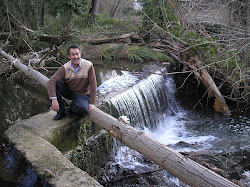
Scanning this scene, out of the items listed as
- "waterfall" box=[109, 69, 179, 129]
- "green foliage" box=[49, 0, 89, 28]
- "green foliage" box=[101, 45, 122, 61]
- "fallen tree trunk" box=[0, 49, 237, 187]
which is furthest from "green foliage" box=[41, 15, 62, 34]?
"fallen tree trunk" box=[0, 49, 237, 187]

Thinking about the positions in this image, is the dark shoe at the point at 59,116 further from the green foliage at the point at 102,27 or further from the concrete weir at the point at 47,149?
the green foliage at the point at 102,27

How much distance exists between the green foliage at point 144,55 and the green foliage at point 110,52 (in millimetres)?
595

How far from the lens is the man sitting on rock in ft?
12.4

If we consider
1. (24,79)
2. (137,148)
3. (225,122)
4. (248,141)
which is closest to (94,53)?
(24,79)

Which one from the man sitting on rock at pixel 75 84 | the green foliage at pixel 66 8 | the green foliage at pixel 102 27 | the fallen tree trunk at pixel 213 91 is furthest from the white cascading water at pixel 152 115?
the green foliage at pixel 66 8

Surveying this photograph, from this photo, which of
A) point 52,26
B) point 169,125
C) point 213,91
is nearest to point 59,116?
point 169,125

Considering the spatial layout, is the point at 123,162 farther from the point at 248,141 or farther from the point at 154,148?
the point at 248,141

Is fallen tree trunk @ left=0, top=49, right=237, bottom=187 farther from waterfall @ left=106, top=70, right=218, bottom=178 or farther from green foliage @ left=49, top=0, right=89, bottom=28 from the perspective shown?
green foliage @ left=49, top=0, right=89, bottom=28

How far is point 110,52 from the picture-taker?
1030 centimetres

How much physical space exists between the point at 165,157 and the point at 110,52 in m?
7.89

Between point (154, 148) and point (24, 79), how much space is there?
5918mm

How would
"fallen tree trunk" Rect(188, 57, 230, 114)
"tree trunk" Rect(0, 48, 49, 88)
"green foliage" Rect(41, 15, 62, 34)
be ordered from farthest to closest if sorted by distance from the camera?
"green foliage" Rect(41, 15, 62, 34), "fallen tree trunk" Rect(188, 57, 230, 114), "tree trunk" Rect(0, 48, 49, 88)

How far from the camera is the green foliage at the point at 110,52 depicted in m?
10.2

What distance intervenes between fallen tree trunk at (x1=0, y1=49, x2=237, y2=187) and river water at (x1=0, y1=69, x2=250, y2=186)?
1.58 m
